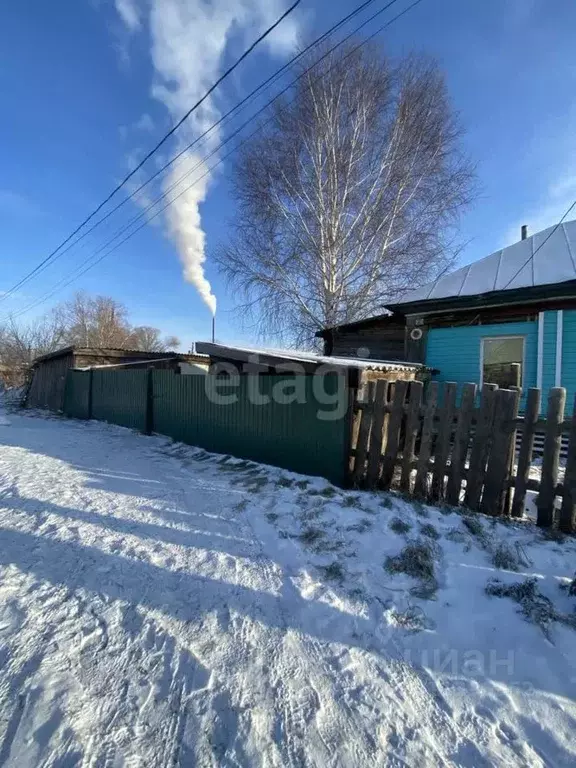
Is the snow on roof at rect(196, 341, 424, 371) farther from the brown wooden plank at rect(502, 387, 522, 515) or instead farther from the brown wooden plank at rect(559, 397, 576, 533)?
the brown wooden plank at rect(559, 397, 576, 533)

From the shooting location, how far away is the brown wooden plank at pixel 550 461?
3262 millimetres

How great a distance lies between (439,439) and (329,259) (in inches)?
436

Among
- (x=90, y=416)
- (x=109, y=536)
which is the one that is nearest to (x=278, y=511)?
(x=109, y=536)

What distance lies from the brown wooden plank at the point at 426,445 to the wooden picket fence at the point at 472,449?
0.03ft

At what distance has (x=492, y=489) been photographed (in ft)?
11.6

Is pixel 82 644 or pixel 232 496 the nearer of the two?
pixel 82 644

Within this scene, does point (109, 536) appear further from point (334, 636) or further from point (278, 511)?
point (334, 636)

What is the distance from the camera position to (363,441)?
447 cm

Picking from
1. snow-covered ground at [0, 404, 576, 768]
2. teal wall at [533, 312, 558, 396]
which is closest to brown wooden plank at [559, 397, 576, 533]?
snow-covered ground at [0, 404, 576, 768]

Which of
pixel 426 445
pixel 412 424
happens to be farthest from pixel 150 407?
pixel 426 445

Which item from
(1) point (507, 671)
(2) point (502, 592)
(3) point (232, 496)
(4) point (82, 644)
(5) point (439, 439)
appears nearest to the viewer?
(1) point (507, 671)

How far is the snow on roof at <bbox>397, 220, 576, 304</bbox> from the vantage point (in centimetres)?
752

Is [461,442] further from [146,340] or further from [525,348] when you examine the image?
[146,340]

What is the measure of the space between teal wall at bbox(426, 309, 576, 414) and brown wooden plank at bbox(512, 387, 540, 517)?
4347 millimetres
